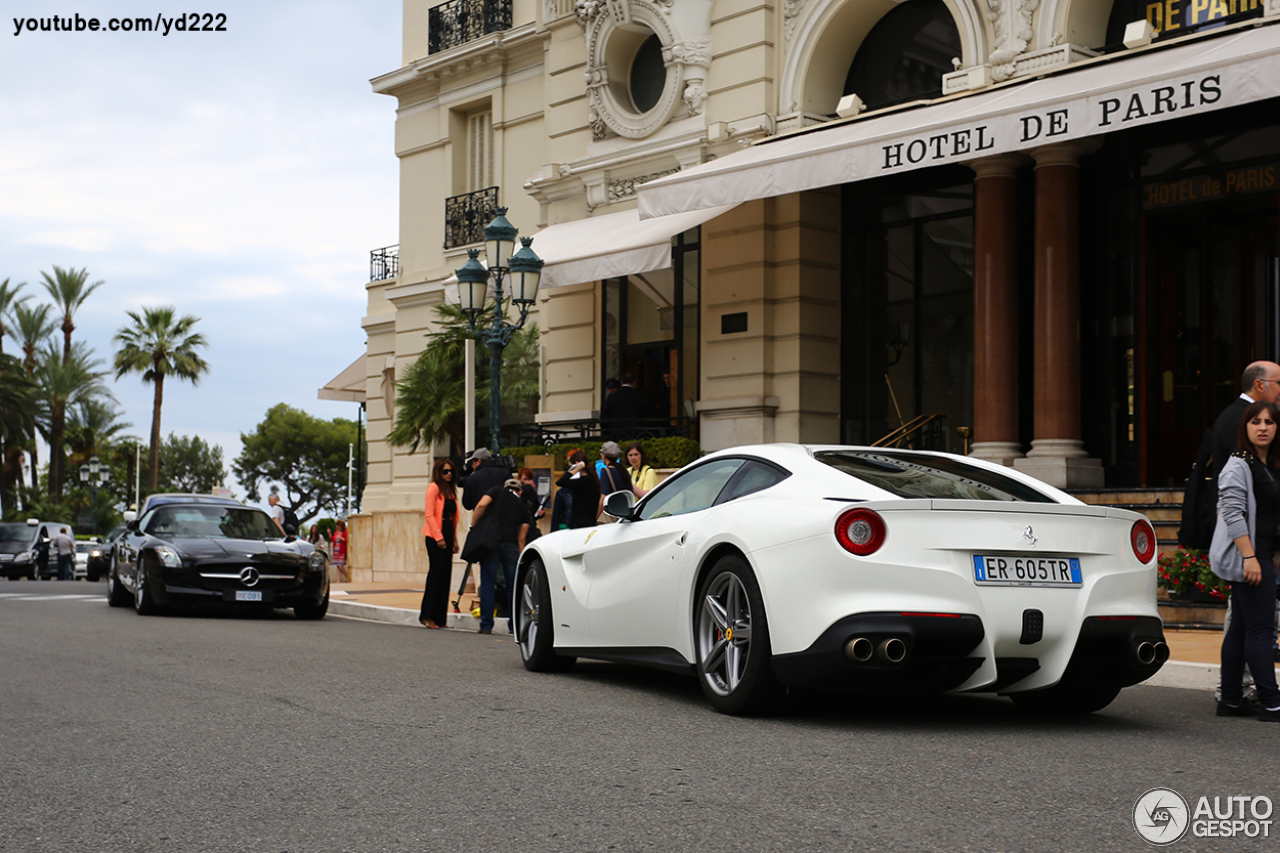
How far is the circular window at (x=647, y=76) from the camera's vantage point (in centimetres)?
2000

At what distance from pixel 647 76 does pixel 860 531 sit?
15135 mm

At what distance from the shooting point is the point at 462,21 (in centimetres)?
2505

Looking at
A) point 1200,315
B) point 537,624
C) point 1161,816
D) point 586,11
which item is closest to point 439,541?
point 537,624

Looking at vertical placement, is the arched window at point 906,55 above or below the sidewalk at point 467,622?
above

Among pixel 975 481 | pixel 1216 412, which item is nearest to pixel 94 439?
pixel 1216 412

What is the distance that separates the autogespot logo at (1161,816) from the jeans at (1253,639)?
2392mm

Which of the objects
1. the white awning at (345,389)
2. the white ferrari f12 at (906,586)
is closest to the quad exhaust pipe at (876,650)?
the white ferrari f12 at (906,586)

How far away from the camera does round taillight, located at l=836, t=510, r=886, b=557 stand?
6.18 metres

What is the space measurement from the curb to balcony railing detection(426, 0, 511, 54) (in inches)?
456

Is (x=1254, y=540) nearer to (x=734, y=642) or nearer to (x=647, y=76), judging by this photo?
(x=734, y=642)

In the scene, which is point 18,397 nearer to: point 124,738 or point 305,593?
point 305,593

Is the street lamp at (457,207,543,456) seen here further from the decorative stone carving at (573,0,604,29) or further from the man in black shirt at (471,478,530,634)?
the decorative stone carving at (573,0,604,29)

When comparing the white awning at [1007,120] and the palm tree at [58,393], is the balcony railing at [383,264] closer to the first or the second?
the white awning at [1007,120]

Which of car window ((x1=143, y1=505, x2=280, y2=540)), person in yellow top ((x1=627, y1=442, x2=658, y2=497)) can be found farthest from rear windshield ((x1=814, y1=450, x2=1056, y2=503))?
car window ((x1=143, y1=505, x2=280, y2=540))
